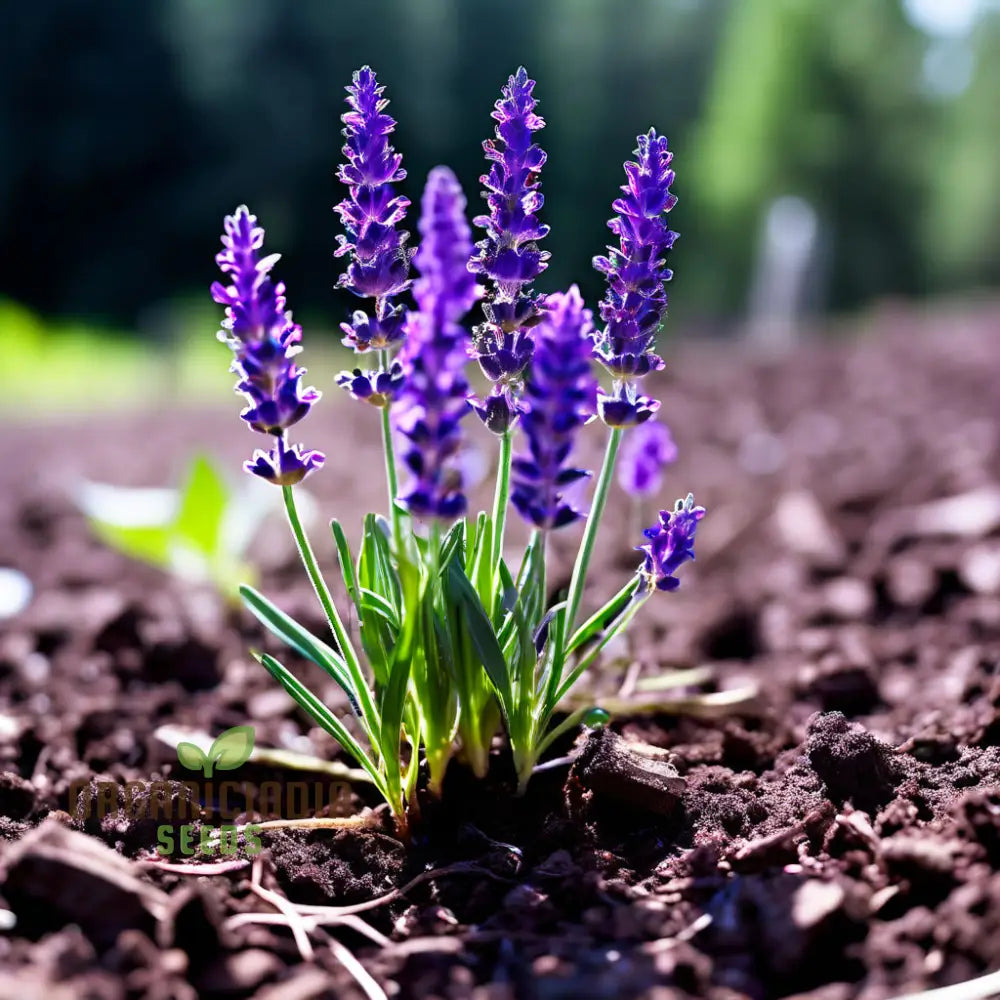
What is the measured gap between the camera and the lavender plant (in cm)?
133

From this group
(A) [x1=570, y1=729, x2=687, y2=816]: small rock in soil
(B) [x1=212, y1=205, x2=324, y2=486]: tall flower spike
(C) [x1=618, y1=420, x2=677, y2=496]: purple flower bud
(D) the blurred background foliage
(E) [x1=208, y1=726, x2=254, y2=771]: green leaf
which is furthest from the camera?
(D) the blurred background foliage

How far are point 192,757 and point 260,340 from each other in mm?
844

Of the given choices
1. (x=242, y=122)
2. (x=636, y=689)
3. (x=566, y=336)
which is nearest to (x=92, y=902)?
(x=566, y=336)

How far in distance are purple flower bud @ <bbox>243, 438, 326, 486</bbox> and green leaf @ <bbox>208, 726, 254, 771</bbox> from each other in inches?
23.1

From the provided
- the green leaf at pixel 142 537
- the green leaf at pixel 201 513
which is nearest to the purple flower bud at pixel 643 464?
the green leaf at pixel 201 513

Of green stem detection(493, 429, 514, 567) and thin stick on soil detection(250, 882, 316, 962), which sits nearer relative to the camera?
thin stick on soil detection(250, 882, 316, 962)

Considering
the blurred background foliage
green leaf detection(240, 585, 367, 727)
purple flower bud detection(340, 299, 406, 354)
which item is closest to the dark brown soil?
green leaf detection(240, 585, 367, 727)

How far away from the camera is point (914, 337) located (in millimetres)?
7824

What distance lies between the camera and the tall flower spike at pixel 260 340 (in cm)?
135

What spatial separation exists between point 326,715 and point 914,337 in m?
7.19

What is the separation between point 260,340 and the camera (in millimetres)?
1371

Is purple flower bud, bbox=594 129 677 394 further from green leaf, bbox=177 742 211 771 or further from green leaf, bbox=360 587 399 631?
green leaf, bbox=177 742 211 771

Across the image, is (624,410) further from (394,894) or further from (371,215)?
(394,894)

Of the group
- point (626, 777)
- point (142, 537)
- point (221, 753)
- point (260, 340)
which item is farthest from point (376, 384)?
point (142, 537)
